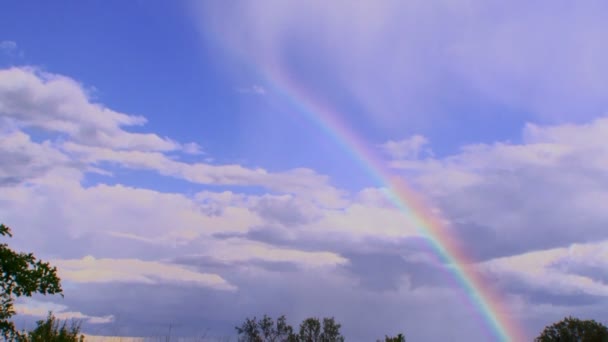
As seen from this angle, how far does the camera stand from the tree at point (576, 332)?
8719 centimetres

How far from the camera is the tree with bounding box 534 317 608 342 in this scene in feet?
286

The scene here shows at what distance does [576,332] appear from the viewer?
299 feet

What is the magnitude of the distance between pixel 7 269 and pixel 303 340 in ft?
270

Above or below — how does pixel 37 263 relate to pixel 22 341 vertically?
above

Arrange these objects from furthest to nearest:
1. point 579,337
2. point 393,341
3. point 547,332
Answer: point 547,332, point 579,337, point 393,341

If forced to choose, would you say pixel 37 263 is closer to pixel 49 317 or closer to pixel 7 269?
pixel 7 269

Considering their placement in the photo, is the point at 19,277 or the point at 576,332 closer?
the point at 19,277

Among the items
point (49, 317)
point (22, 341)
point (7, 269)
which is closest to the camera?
point (7, 269)

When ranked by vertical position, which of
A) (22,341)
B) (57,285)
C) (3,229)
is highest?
(3,229)

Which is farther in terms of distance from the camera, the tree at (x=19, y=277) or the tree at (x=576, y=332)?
the tree at (x=576, y=332)

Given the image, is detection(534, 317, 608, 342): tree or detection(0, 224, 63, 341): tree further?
detection(534, 317, 608, 342): tree

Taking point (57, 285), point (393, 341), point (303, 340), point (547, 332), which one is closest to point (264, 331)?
point (303, 340)

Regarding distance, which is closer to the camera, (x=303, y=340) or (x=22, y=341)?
(x=22, y=341)

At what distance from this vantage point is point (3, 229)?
712 inches
